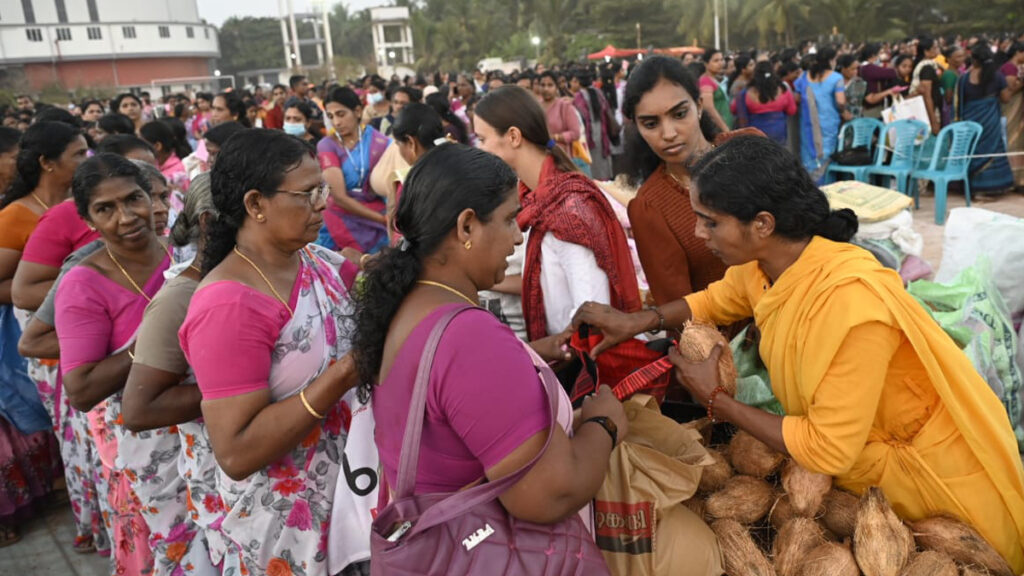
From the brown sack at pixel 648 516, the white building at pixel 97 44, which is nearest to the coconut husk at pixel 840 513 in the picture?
the brown sack at pixel 648 516

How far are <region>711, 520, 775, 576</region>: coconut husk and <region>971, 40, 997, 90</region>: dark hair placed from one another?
906 cm

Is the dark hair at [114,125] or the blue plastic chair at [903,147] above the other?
the dark hair at [114,125]

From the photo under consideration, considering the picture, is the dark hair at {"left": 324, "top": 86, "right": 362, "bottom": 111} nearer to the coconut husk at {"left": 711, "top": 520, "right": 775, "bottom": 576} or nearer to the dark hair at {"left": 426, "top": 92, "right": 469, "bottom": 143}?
the dark hair at {"left": 426, "top": 92, "right": 469, "bottom": 143}

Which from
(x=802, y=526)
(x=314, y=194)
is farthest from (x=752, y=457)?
(x=314, y=194)

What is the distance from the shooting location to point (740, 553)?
185 centimetres

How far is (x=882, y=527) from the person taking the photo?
175 centimetres

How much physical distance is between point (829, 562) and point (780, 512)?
225mm

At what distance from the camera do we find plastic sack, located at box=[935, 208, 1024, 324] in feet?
10.3

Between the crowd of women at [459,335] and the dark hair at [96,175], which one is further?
the dark hair at [96,175]

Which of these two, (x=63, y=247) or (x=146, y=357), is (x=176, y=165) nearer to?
(x=63, y=247)

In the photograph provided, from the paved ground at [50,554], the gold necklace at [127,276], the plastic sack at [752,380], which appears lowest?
the paved ground at [50,554]

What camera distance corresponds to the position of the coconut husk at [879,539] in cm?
171

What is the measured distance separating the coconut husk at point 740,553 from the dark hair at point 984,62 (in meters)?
9.06

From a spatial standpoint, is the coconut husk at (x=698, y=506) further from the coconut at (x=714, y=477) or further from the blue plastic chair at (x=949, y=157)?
the blue plastic chair at (x=949, y=157)
